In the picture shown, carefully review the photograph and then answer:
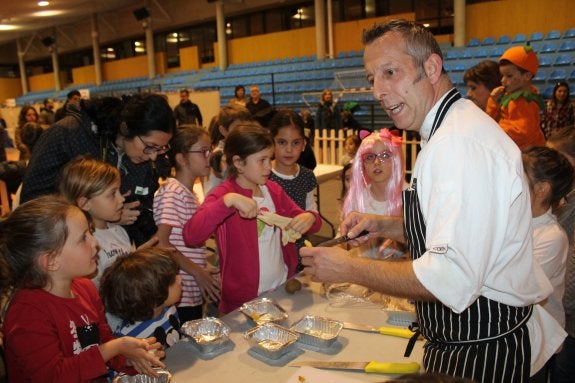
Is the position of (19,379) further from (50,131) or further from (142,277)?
(50,131)

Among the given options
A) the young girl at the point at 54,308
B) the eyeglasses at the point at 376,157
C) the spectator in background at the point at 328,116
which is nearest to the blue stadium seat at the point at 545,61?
the spectator in background at the point at 328,116

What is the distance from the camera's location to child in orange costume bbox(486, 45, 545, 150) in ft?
13.7

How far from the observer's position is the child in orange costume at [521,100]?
4.17 m

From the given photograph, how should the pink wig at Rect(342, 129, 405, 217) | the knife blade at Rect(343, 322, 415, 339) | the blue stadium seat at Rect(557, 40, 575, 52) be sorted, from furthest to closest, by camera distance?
the blue stadium seat at Rect(557, 40, 575, 52) → the pink wig at Rect(342, 129, 405, 217) → the knife blade at Rect(343, 322, 415, 339)

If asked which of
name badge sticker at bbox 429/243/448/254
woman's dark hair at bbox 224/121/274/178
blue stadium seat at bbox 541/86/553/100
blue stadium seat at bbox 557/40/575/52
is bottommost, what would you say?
name badge sticker at bbox 429/243/448/254

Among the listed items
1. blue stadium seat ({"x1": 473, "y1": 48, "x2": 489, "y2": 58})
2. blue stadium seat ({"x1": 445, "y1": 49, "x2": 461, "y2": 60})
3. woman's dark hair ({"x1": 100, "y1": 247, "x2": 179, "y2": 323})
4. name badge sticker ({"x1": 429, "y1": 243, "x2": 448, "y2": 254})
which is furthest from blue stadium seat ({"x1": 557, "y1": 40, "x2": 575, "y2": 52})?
name badge sticker ({"x1": 429, "y1": 243, "x2": 448, "y2": 254})

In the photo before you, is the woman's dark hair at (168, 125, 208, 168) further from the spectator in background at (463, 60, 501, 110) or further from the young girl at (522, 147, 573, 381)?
the spectator in background at (463, 60, 501, 110)

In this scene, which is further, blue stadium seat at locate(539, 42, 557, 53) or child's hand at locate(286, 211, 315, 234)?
blue stadium seat at locate(539, 42, 557, 53)

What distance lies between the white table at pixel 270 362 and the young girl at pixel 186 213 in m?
0.85

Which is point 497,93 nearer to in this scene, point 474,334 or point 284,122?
point 284,122

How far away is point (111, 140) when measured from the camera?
2.76 meters

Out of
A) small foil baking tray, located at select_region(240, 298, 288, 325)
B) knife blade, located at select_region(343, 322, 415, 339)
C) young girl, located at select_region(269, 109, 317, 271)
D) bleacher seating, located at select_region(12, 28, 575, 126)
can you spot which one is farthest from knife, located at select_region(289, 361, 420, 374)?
bleacher seating, located at select_region(12, 28, 575, 126)

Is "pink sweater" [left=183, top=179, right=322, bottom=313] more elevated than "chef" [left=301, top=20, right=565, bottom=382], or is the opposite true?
"chef" [left=301, top=20, right=565, bottom=382]

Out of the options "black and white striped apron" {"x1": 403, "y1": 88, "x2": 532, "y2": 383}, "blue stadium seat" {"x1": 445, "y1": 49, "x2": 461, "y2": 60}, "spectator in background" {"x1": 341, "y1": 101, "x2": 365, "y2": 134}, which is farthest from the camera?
"blue stadium seat" {"x1": 445, "y1": 49, "x2": 461, "y2": 60}
